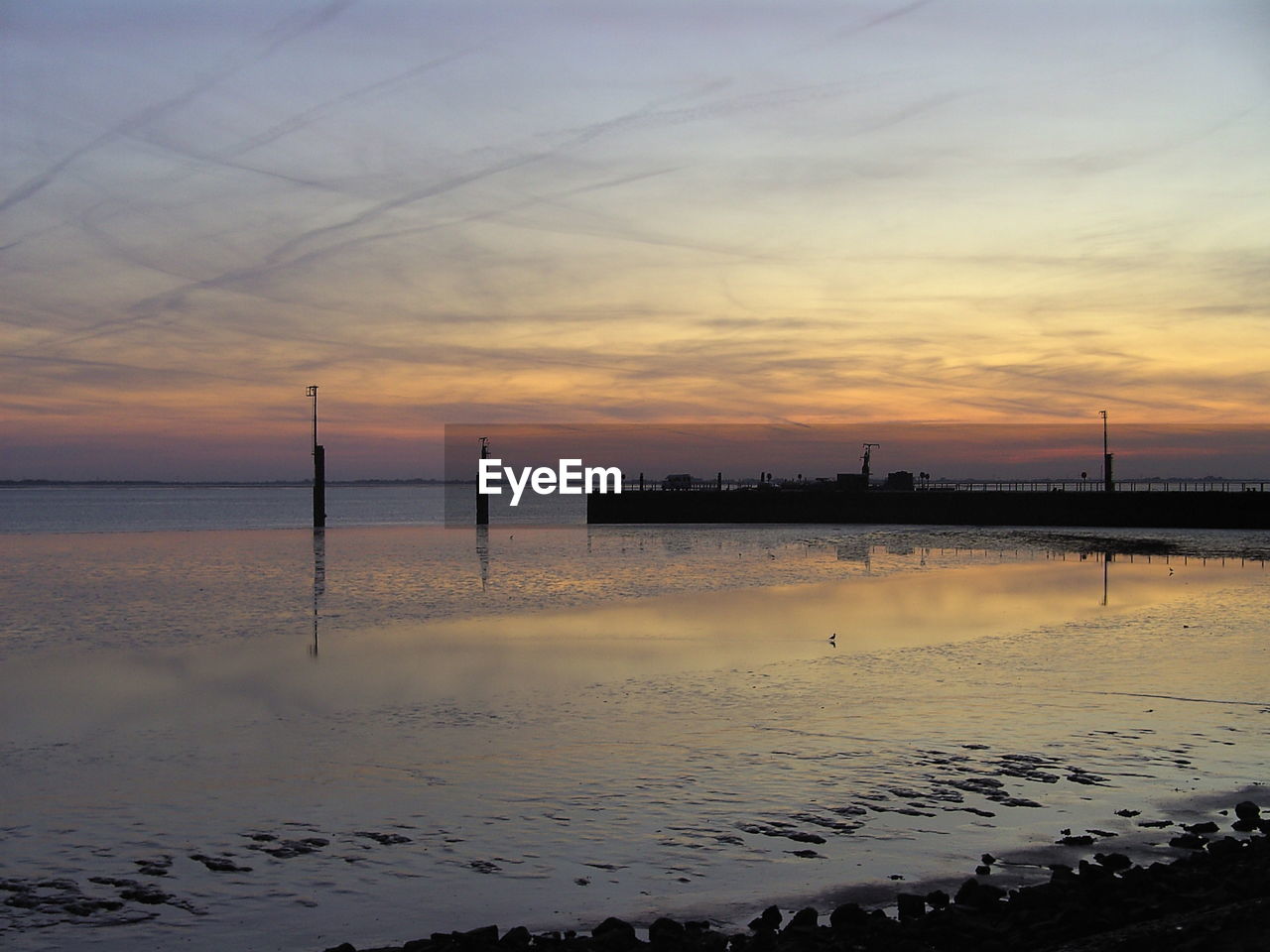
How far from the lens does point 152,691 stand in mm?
15602

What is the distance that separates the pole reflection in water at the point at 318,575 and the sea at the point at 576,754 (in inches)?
14.3

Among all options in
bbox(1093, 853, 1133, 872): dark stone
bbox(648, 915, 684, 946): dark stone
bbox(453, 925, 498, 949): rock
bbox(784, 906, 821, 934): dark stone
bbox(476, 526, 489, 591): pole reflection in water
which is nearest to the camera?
bbox(453, 925, 498, 949): rock

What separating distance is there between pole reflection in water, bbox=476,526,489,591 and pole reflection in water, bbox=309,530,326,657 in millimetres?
4559

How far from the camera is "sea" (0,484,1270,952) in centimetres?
827

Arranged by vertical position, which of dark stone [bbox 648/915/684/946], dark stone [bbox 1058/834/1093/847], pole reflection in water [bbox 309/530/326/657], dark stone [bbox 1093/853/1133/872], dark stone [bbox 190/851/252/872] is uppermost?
pole reflection in water [bbox 309/530/326/657]

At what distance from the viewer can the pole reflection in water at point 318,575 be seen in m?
21.0

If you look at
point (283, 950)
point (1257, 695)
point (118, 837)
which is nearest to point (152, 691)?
point (118, 837)

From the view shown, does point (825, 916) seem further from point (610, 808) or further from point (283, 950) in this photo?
point (283, 950)

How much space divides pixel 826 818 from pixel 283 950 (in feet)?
15.8

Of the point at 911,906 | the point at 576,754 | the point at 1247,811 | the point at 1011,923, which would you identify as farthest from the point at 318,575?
the point at 1011,923

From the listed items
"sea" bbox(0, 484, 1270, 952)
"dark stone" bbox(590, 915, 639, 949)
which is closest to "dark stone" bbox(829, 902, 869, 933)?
"sea" bbox(0, 484, 1270, 952)

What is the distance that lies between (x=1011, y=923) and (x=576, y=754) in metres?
5.93

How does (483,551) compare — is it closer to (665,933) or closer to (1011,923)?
(665,933)

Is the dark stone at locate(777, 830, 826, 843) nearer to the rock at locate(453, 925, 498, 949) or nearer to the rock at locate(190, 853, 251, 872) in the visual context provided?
the rock at locate(453, 925, 498, 949)
